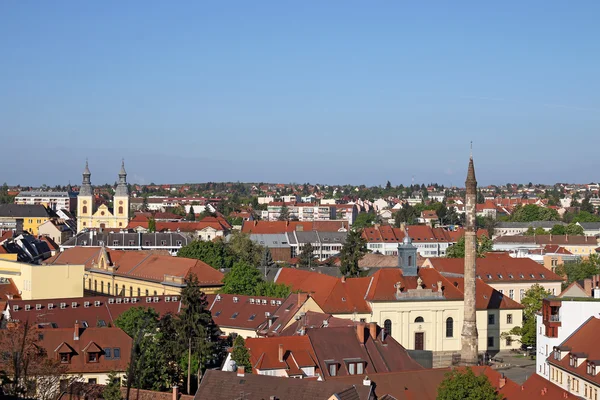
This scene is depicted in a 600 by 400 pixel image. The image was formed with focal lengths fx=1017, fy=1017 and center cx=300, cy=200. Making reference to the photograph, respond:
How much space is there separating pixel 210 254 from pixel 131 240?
32403mm

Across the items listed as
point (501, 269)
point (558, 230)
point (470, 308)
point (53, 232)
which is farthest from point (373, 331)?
point (558, 230)

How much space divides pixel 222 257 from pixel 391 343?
4691 cm

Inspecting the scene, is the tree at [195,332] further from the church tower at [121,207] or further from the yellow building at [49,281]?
the church tower at [121,207]

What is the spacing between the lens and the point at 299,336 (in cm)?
4931

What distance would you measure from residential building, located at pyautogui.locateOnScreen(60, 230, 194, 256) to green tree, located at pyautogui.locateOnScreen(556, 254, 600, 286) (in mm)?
46013

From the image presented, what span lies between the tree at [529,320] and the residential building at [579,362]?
755 inches

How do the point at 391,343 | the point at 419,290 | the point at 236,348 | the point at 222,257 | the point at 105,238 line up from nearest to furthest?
the point at 236,348
the point at 391,343
the point at 419,290
the point at 222,257
the point at 105,238

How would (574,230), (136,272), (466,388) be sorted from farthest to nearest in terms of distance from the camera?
1. (574,230)
2. (136,272)
3. (466,388)

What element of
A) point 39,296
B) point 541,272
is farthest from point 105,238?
point 541,272

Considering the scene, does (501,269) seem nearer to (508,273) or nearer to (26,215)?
(508,273)

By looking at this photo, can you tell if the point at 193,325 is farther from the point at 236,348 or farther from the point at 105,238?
the point at 105,238

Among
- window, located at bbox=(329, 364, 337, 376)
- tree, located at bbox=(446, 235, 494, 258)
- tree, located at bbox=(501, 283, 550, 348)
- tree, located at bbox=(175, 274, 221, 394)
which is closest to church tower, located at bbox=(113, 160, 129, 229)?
tree, located at bbox=(446, 235, 494, 258)

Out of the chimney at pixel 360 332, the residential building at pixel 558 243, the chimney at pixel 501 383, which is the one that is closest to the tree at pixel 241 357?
the chimney at pixel 360 332

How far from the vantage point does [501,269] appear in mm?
87312
